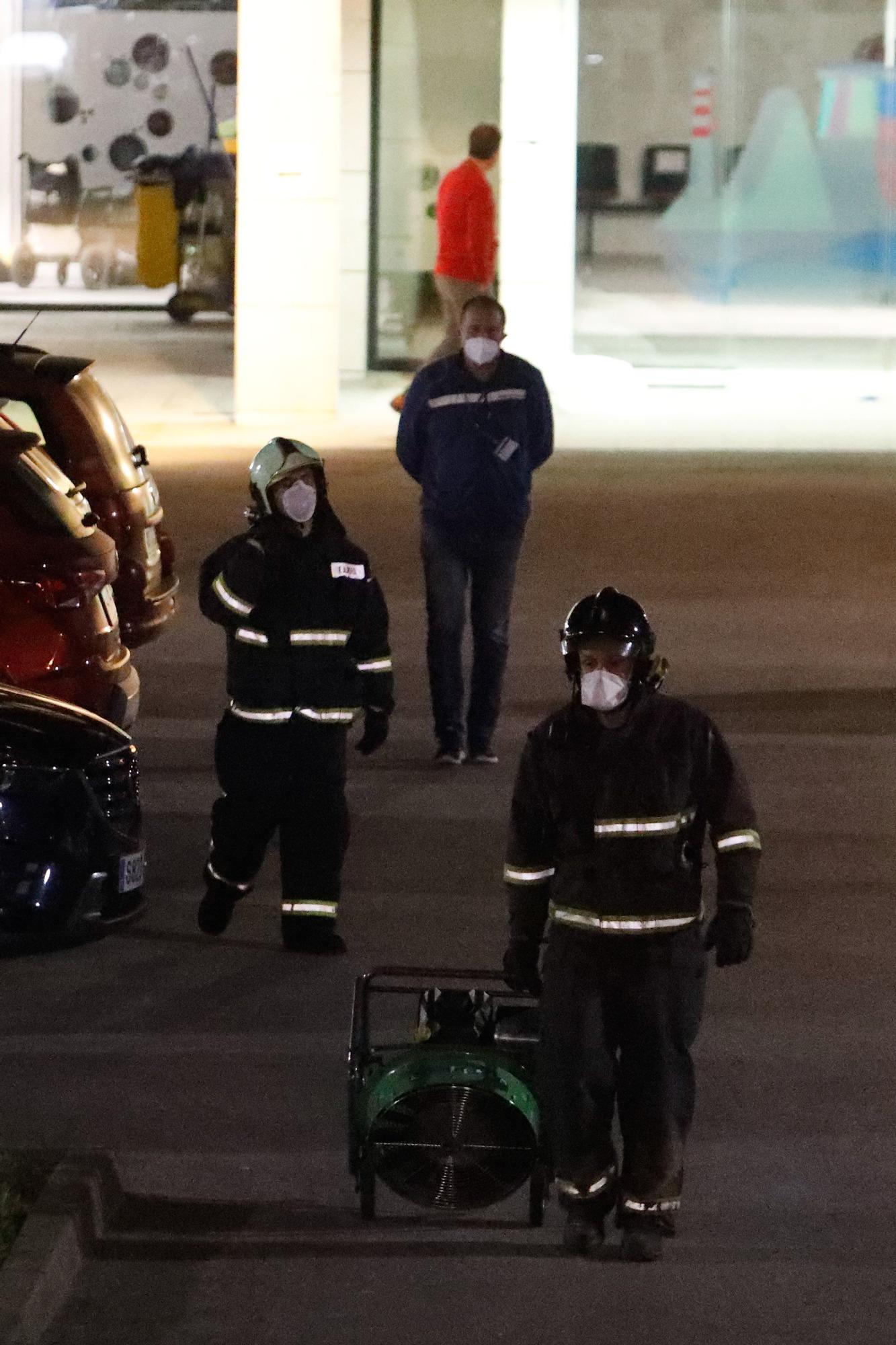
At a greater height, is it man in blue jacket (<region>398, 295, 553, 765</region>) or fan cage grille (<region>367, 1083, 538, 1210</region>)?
man in blue jacket (<region>398, 295, 553, 765</region>)

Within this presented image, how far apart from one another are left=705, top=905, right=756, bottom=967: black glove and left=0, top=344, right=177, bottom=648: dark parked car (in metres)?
5.20

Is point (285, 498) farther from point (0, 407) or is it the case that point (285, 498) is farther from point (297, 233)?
point (297, 233)

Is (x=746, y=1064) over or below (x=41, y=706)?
below

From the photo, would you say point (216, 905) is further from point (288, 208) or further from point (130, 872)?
point (288, 208)

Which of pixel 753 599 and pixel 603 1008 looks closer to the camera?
pixel 603 1008

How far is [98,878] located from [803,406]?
16.9 m

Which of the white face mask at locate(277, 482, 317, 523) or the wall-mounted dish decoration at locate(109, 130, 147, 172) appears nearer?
the white face mask at locate(277, 482, 317, 523)

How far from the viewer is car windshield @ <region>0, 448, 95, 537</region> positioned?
8.77 metres

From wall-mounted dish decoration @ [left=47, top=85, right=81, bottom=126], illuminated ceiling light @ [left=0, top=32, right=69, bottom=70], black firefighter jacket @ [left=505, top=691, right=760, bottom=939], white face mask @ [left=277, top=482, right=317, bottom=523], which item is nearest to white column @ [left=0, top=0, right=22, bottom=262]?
illuminated ceiling light @ [left=0, top=32, right=69, bottom=70]

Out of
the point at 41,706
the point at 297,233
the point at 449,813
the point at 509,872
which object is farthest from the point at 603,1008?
the point at 297,233

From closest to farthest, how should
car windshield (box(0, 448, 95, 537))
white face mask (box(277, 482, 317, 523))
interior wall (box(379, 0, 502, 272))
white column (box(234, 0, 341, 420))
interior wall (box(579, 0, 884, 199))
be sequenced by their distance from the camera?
1. white face mask (box(277, 482, 317, 523))
2. car windshield (box(0, 448, 95, 537))
3. white column (box(234, 0, 341, 420))
4. interior wall (box(579, 0, 884, 199))
5. interior wall (box(379, 0, 502, 272))

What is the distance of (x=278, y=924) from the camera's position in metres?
8.15

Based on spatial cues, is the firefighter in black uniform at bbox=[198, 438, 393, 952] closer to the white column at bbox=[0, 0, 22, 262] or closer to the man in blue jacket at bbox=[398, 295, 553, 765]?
the man in blue jacket at bbox=[398, 295, 553, 765]

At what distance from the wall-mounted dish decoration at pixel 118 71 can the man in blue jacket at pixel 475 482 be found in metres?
21.1
